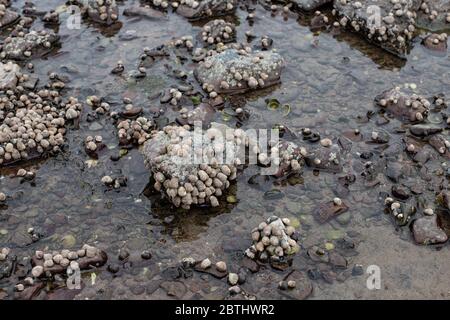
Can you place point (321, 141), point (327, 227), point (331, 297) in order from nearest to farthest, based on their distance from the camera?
point (331, 297), point (327, 227), point (321, 141)

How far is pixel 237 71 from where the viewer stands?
13.8 metres

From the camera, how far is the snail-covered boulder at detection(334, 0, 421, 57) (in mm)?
15070

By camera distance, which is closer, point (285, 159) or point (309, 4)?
point (285, 159)

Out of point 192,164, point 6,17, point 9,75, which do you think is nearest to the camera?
point 192,164

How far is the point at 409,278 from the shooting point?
9.86 meters

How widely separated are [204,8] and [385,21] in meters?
5.26

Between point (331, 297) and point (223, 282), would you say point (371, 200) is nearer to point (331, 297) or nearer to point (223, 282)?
point (331, 297)

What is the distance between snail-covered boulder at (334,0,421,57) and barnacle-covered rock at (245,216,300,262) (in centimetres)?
745

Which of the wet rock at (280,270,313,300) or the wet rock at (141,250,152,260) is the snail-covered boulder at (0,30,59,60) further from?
the wet rock at (280,270,313,300)

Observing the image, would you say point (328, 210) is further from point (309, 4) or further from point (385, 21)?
point (309, 4)

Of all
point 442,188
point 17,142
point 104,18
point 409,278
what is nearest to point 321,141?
point 442,188

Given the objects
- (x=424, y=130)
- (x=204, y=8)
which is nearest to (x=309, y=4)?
(x=204, y=8)

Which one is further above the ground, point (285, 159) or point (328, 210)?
point (285, 159)

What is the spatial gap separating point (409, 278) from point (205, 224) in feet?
12.9
